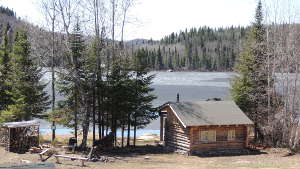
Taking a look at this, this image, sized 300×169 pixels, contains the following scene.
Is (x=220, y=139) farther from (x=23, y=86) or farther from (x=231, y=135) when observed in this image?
(x=23, y=86)

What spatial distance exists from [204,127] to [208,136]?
0.84 meters

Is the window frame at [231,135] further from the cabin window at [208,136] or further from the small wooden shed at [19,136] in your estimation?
the small wooden shed at [19,136]

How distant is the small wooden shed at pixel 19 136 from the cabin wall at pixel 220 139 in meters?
11.3

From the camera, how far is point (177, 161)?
27.9m

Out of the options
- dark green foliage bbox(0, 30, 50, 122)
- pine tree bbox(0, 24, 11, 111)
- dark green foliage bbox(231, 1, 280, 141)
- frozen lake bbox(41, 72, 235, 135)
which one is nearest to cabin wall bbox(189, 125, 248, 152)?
dark green foliage bbox(231, 1, 280, 141)

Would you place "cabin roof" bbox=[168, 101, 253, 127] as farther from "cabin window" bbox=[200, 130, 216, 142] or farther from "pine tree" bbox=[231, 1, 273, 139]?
"pine tree" bbox=[231, 1, 273, 139]

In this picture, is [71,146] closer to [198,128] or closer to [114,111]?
[114,111]

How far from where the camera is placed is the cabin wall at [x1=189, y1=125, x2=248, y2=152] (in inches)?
1224

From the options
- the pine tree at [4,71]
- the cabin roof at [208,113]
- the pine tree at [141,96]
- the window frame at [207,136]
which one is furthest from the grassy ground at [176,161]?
the pine tree at [4,71]

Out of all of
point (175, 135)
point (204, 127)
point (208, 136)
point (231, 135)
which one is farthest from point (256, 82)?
point (175, 135)

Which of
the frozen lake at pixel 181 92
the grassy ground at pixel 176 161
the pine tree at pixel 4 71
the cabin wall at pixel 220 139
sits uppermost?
the pine tree at pixel 4 71

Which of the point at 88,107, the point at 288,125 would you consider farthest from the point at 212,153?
the point at 88,107

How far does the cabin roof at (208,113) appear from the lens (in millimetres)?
31350

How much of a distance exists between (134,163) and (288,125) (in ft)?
44.3
